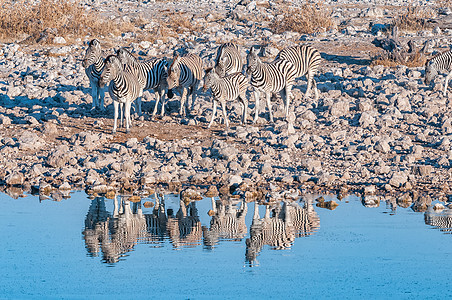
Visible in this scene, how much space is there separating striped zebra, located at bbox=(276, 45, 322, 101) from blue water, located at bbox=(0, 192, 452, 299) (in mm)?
7637

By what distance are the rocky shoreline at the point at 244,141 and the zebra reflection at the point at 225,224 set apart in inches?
25.5

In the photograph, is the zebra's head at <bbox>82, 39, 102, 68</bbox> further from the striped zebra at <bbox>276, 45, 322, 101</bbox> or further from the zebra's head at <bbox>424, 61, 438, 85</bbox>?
the zebra's head at <bbox>424, 61, 438, 85</bbox>

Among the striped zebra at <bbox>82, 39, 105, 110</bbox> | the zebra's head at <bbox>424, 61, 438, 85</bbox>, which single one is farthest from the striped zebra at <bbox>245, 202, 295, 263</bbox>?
the zebra's head at <bbox>424, 61, 438, 85</bbox>

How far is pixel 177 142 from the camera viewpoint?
14.0 metres

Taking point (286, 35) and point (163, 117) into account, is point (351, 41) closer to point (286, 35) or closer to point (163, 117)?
point (286, 35)

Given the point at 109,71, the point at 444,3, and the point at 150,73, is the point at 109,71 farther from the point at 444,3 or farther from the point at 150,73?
the point at 444,3

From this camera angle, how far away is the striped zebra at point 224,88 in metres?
15.0

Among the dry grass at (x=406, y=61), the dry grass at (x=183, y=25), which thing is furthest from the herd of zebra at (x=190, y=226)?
the dry grass at (x=183, y=25)

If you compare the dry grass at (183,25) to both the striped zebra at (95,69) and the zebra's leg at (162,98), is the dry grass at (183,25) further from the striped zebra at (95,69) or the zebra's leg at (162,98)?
the zebra's leg at (162,98)

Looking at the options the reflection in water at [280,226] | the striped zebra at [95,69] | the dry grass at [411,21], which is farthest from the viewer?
the dry grass at [411,21]

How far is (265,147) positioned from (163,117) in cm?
335

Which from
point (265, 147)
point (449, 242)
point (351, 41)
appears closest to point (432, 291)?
point (449, 242)

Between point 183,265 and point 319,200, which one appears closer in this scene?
Answer: point 183,265

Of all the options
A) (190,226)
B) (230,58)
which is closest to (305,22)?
(230,58)
